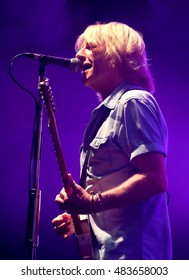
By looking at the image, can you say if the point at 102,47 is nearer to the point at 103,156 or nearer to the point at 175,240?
the point at 103,156

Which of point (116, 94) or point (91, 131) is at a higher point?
point (116, 94)

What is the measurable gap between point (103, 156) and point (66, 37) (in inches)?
59.2

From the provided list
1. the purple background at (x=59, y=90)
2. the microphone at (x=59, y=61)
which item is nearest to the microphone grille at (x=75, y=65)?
the microphone at (x=59, y=61)

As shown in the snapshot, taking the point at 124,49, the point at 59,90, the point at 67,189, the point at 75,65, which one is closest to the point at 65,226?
the point at 67,189

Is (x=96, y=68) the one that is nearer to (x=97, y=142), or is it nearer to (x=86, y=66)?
(x=86, y=66)

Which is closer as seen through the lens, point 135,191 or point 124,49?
point 135,191

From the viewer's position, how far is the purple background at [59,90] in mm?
2783

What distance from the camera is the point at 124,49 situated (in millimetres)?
1844

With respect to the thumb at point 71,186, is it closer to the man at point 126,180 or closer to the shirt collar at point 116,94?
the man at point 126,180

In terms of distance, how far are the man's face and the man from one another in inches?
3.8

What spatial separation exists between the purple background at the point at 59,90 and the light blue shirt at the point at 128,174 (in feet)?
3.93

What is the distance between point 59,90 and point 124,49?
110cm

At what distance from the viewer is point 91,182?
163 centimetres
